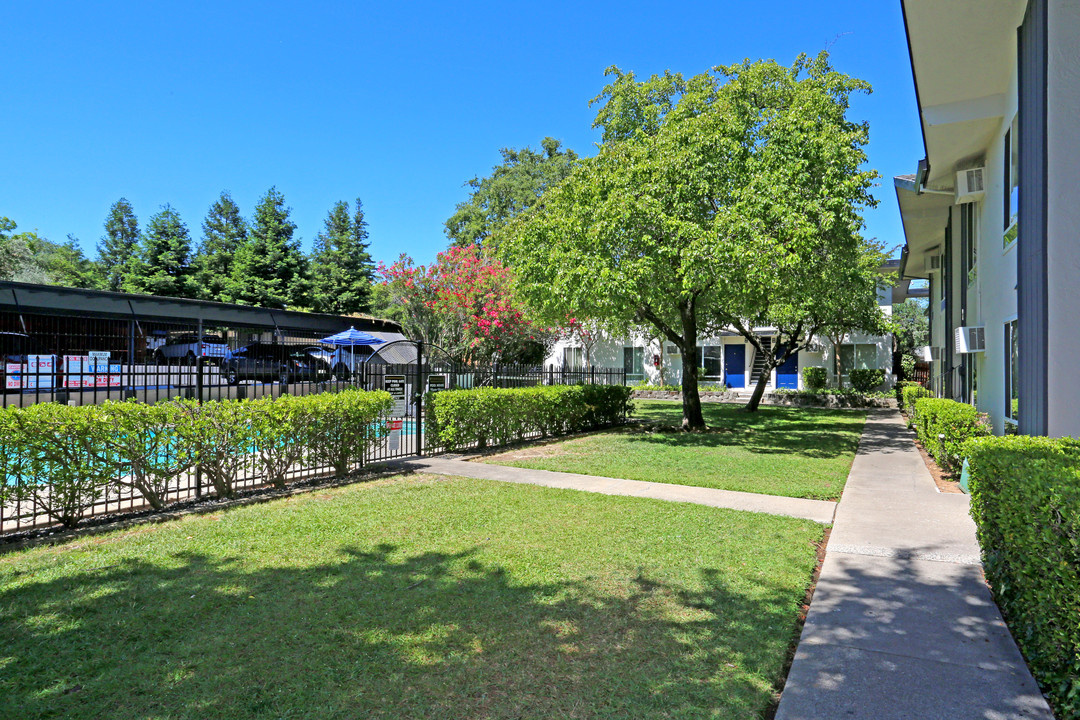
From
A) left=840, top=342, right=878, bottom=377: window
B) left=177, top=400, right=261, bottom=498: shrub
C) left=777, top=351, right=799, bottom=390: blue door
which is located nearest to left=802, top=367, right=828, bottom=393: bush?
left=840, top=342, right=878, bottom=377: window

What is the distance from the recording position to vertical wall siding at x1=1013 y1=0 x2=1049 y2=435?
6.23 m

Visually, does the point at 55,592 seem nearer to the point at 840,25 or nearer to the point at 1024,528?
the point at 1024,528

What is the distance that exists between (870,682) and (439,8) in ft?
47.1

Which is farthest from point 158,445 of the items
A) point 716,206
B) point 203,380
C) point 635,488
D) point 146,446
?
point 716,206

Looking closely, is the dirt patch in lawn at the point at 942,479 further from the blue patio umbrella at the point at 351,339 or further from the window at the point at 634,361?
the window at the point at 634,361

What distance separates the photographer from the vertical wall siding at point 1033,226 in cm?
623

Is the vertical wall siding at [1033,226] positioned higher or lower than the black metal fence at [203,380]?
higher

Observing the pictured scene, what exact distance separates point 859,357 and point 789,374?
11.5 ft

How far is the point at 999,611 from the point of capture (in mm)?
4098

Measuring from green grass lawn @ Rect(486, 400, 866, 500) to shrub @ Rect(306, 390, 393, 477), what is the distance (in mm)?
2429

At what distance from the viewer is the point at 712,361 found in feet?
113

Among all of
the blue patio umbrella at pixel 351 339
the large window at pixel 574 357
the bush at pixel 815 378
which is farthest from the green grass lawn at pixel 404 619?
Answer: the large window at pixel 574 357

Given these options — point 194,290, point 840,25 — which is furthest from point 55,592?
point 194,290

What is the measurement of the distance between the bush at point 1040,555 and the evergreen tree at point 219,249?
42813mm
